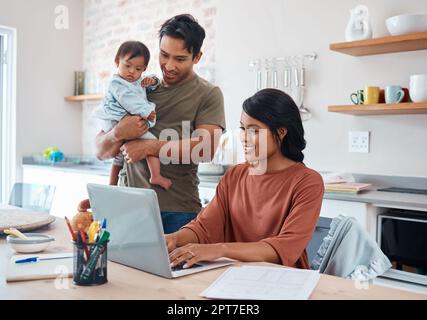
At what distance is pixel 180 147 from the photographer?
1678mm

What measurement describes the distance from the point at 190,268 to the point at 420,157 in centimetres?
190

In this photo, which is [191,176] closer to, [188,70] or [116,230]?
[188,70]

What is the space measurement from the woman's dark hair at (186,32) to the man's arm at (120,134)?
1.07 feet

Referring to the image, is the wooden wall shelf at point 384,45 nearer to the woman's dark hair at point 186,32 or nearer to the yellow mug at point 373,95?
the yellow mug at point 373,95

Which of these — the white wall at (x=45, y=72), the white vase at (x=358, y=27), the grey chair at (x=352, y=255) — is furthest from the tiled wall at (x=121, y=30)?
the grey chair at (x=352, y=255)

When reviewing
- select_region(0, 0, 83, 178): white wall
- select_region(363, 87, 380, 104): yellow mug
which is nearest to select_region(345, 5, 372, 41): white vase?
select_region(363, 87, 380, 104): yellow mug

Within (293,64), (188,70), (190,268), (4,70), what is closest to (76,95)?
(4,70)

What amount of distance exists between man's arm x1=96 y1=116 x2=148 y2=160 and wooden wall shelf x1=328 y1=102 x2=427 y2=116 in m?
1.31

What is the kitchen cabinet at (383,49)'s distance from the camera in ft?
7.97

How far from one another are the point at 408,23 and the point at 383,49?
0.68ft

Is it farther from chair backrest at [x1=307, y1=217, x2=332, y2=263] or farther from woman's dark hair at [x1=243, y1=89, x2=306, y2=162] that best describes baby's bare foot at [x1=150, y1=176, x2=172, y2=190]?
chair backrest at [x1=307, y1=217, x2=332, y2=263]

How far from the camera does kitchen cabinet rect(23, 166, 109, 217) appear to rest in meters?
3.73

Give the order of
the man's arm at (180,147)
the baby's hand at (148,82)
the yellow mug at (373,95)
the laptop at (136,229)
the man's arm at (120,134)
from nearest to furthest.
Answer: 1. the laptop at (136,229)
2. the man's arm at (180,147)
3. the man's arm at (120,134)
4. the baby's hand at (148,82)
5. the yellow mug at (373,95)

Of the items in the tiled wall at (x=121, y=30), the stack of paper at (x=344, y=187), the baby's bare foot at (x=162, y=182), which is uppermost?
the tiled wall at (x=121, y=30)
